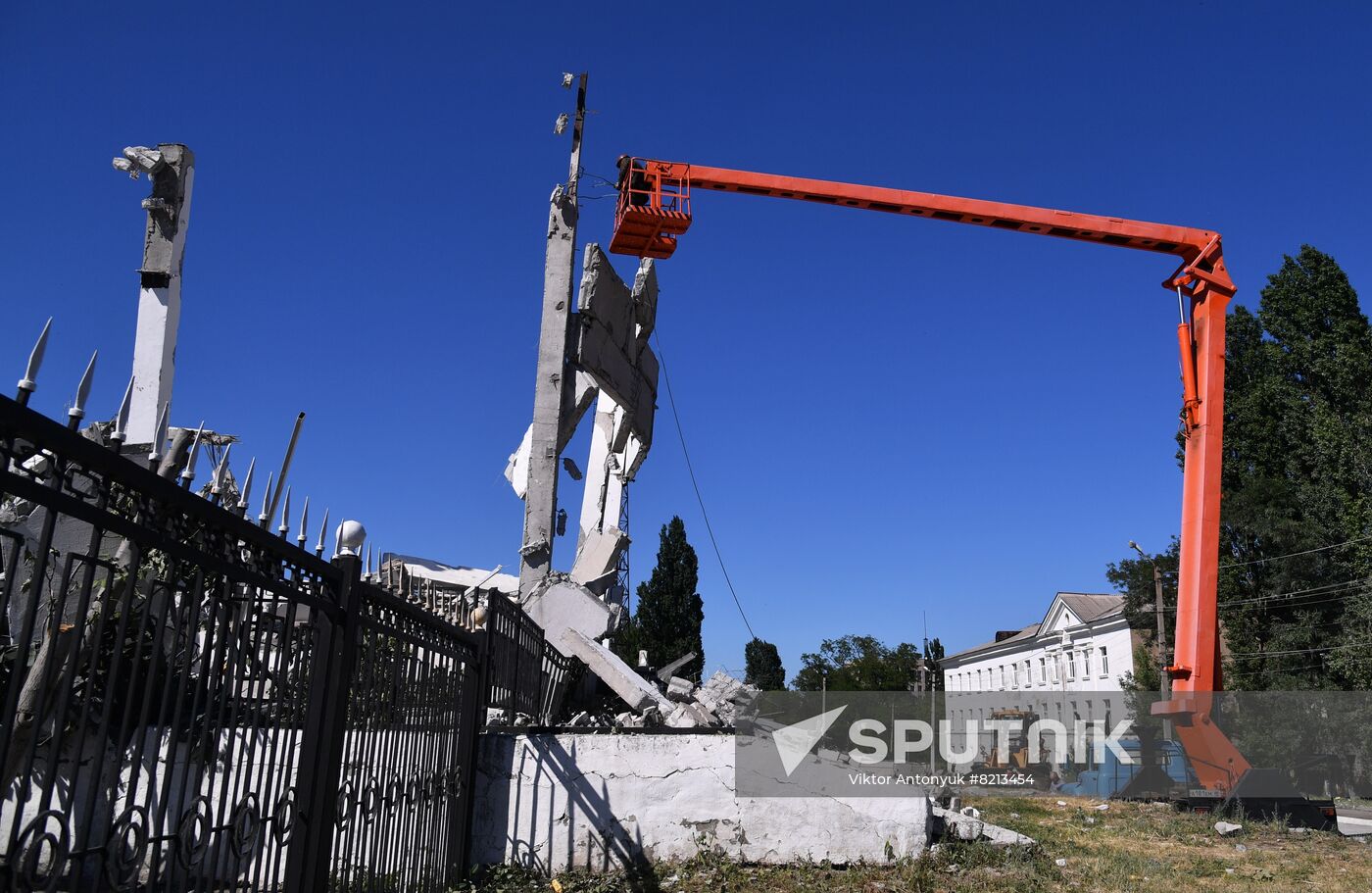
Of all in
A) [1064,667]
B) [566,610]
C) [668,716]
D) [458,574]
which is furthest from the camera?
[1064,667]

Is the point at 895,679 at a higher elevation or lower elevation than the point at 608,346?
lower

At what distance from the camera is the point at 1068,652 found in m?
55.3

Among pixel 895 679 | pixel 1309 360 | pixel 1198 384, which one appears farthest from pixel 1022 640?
pixel 1198 384

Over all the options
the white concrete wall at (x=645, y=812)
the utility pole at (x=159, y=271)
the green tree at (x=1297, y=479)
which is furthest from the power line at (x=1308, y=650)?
the utility pole at (x=159, y=271)

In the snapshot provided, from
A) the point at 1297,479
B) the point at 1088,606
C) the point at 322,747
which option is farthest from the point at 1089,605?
the point at 322,747

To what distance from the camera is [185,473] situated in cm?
258

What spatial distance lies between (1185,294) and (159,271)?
14.3 meters

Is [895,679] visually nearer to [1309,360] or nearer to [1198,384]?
[1309,360]

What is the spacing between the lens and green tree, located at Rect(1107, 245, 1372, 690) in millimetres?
27828

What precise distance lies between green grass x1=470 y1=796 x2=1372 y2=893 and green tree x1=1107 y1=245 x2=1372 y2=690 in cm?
1966

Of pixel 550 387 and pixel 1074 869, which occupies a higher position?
pixel 550 387

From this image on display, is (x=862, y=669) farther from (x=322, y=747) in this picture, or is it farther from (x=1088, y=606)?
(x=322, y=747)

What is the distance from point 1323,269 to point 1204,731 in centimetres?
2435

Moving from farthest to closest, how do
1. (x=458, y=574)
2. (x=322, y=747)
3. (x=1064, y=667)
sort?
(x=1064, y=667) < (x=458, y=574) < (x=322, y=747)
